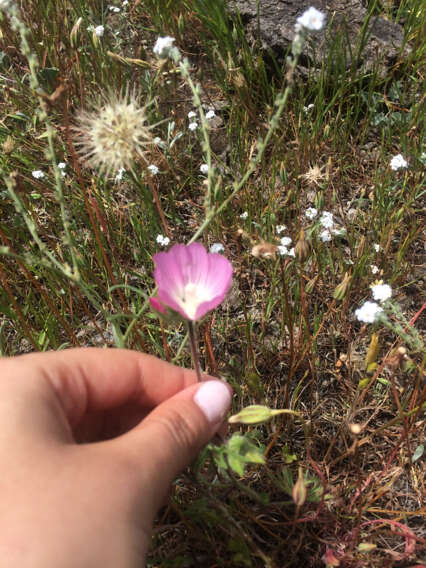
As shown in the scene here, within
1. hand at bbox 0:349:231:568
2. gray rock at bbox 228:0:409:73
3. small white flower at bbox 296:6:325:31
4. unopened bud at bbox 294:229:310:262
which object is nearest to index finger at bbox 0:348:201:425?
hand at bbox 0:349:231:568

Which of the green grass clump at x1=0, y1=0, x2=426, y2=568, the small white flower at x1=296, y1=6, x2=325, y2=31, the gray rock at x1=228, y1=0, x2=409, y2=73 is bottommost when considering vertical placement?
the green grass clump at x1=0, y1=0, x2=426, y2=568

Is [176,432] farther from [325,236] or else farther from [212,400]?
[325,236]

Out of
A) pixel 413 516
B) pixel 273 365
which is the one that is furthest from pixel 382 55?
pixel 413 516

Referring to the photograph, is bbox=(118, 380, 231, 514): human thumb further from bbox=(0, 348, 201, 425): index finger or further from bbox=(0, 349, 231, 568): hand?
bbox=(0, 348, 201, 425): index finger

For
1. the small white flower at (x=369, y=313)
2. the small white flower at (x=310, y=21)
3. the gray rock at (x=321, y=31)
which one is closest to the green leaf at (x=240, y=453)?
the small white flower at (x=369, y=313)

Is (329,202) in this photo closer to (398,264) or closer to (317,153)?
(317,153)

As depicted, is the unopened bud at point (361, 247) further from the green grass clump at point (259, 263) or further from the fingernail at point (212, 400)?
the fingernail at point (212, 400)
